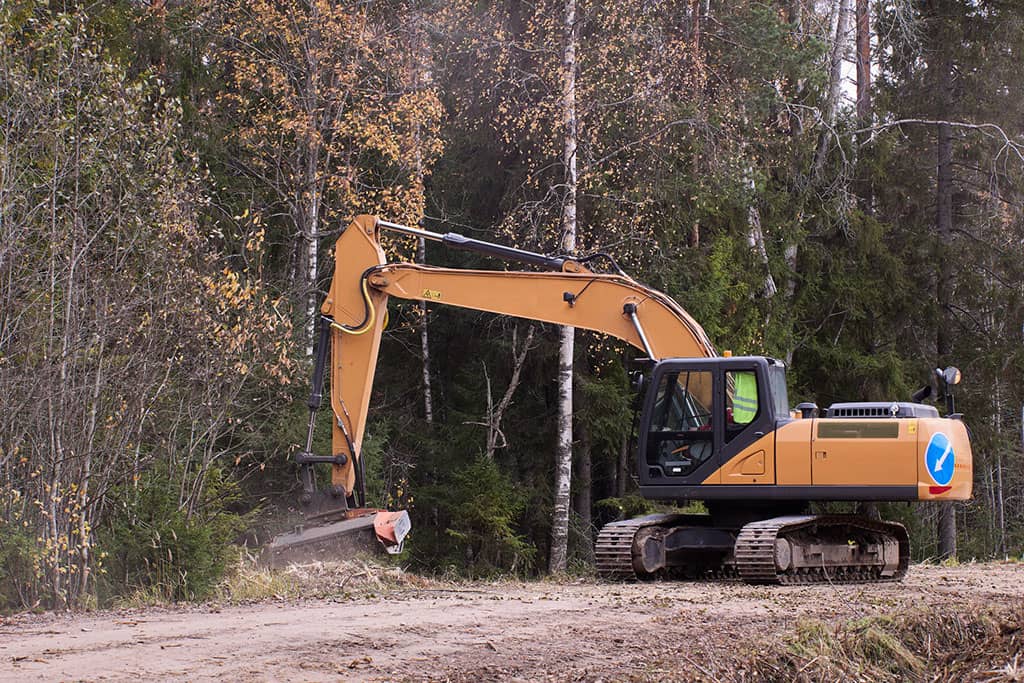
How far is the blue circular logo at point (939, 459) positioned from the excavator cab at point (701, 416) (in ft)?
4.53

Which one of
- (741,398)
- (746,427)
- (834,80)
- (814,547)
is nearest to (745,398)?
(741,398)

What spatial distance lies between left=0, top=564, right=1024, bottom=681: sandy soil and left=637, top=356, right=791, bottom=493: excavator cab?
1731 millimetres

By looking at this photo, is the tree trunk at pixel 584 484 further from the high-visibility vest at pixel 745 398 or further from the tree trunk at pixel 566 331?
the high-visibility vest at pixel 745 398

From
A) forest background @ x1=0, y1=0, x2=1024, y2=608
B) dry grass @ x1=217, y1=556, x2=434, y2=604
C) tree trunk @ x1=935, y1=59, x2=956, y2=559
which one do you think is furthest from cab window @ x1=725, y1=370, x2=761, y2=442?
tree trunk @ x1=935, y1=59, x2=956, y2=559

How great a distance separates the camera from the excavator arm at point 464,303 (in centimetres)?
1327

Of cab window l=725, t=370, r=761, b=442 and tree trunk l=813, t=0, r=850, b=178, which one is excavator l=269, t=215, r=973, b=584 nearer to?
cab window l=725, t=370, r=761, b=442

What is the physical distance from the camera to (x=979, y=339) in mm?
25656

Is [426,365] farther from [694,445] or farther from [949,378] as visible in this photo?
[949,378]

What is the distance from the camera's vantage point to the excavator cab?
12844 mm

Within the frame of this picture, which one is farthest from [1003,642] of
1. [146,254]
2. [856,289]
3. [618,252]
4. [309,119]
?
[856,289]

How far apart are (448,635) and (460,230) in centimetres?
1577

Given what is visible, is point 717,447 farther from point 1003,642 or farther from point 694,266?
point 694,266

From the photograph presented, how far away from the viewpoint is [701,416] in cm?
1305

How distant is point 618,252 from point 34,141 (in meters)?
10.3
